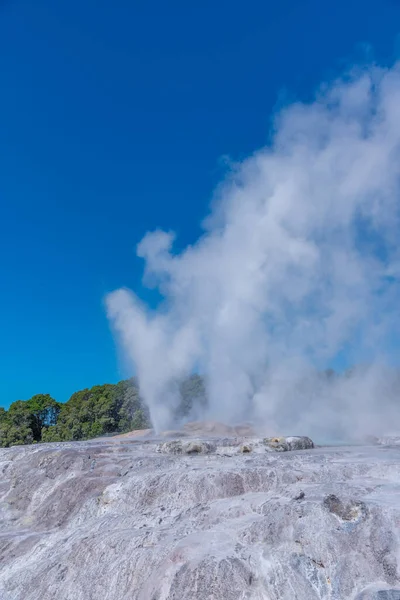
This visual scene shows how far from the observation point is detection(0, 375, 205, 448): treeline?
58438mm

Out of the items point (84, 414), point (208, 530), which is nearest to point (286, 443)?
point (208, 530)

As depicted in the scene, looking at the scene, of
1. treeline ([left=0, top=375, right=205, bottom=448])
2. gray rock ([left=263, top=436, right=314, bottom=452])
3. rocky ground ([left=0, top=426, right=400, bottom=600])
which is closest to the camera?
rocky ground ([left=0, top=426, right=400, bottom=600])

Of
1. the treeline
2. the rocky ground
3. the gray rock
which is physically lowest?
the rocky ground

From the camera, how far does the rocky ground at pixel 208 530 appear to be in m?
11.8

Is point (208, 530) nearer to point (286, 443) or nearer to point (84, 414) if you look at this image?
point (286, 443)

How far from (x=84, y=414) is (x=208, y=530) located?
4947 centimetres

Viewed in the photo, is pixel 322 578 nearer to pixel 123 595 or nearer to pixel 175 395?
pixel 123 595

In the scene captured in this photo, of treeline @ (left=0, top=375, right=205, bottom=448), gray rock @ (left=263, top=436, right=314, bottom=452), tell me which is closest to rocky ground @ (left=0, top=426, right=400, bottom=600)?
gray rock @ (left=263, top=436, right=314, bottom=452)

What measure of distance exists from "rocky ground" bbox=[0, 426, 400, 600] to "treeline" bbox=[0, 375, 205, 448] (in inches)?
1452

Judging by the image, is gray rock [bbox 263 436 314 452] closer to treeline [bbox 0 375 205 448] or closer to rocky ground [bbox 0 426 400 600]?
rocky ground [bbox 0 426 400 600]

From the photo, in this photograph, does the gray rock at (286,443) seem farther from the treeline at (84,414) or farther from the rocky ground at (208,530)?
the treeline at (84,414)

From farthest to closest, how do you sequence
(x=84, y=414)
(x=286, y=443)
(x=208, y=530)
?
(x=84, y=414) → (x=286, y=443) → (x=208, y=530)

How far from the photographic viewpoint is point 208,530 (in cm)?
1429

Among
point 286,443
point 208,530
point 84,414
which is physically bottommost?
point 208,530
